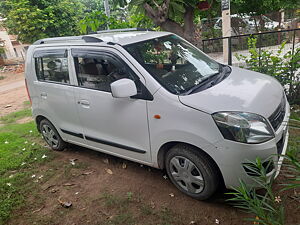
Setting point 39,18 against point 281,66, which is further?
point 39,18

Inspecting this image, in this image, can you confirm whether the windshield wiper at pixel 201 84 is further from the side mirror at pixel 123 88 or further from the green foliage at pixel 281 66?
the green foliage at pixel 281 66

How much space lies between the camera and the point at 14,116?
22.9ft

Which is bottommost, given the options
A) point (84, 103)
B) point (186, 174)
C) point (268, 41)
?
point (186, 174)

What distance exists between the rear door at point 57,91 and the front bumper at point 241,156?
82.8 inches

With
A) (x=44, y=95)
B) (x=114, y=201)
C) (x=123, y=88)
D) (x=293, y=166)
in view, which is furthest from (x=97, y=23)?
(x=293, y=166)

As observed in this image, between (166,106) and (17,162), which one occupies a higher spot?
(166,106)

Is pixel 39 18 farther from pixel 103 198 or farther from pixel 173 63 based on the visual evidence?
pixel 103 198

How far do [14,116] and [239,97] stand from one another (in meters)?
6.52

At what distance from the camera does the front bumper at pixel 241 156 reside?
2.21 meters

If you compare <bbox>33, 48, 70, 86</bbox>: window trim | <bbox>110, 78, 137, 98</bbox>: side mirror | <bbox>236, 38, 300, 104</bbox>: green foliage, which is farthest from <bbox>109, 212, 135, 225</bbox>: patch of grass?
<bbox>236, 38, 300, 104</bbox>: green foliage

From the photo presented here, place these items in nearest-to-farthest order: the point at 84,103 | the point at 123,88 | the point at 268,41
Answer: the point at 123,88, the point at 84,103, the point at 268,41

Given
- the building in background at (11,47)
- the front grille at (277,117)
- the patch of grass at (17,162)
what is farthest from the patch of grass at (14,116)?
the building in background at (11,47)

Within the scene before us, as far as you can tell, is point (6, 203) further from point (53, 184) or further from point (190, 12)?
Answer: point (190, 12)

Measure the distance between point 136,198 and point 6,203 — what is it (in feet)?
5.42
